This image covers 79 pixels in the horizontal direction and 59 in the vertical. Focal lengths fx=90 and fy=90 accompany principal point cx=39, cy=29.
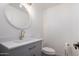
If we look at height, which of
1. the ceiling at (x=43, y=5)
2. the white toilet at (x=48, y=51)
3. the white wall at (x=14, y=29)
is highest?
the ceiling at (x=43, y=5)

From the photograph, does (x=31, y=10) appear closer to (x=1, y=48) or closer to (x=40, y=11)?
(x=40, y=11)

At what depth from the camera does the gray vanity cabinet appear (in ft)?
3.70

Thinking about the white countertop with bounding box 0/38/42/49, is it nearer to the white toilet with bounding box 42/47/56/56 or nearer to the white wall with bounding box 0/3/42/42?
the white wall with bounding box 0/3/42/42

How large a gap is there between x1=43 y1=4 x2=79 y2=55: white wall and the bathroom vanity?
142 mm

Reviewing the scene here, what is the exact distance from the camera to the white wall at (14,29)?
114 cm

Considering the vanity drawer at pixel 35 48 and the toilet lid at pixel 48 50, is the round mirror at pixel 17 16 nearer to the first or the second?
the vanity drawer at pixel 35 48

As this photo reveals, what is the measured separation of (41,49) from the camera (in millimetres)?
1253

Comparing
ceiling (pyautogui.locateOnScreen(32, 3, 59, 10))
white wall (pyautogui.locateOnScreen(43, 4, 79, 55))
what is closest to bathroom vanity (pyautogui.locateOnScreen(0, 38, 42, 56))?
white wall (pyautogui.locateOnScreen(43, 4, 79, 55))

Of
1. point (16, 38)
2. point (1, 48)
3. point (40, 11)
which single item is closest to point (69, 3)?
point (40, 11)

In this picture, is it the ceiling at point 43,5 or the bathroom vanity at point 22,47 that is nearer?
the bathroom vanity at point 22,47

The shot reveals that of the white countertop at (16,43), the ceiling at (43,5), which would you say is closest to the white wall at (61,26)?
the ceiling at (43,5)

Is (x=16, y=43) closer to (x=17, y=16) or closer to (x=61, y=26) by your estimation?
(x=17, y=16)

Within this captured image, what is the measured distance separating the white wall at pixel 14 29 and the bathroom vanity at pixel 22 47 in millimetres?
70

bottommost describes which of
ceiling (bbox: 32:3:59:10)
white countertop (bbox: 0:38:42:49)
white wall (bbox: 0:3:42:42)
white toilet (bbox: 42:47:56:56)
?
white toilet (bbox: 42:47:56:56)
